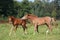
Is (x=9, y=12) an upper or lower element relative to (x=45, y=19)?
lower

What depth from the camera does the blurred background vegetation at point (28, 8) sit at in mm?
38031

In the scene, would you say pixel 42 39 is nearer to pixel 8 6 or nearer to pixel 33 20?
pixel 33 20

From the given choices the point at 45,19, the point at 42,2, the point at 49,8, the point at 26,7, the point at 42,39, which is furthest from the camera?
the point at 42,2

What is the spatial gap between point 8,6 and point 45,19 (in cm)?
2552

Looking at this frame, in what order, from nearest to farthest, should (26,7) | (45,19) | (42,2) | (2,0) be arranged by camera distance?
1. (45,19)
2. (2,0)
3. (26,7)
4. (42,2)

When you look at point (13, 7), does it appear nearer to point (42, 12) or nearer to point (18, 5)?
point (18, 5)

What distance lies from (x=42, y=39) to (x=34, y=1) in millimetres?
39997

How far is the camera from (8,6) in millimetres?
38688

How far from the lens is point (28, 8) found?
133 feet

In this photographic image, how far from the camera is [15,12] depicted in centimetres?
3931

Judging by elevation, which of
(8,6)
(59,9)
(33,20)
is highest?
A: (33,20)

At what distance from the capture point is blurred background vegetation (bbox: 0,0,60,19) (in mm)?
38031

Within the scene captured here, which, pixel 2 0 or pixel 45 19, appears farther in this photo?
pixel 2 0

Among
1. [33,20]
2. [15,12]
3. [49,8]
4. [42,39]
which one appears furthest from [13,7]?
[42,39]
